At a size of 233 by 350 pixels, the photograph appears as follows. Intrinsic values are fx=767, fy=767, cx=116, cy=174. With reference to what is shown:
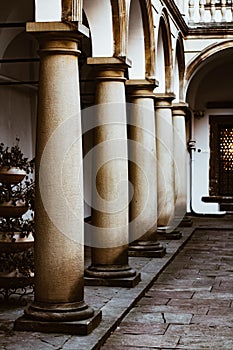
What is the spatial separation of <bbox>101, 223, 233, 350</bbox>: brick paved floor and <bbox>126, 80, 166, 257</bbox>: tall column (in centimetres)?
75

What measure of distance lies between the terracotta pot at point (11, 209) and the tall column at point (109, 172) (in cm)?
141

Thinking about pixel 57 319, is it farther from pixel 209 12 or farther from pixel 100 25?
pixel 209 12

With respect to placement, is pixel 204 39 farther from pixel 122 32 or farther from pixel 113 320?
pixel 113 320

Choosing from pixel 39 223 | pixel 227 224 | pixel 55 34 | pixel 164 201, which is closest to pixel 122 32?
pixel 55 34

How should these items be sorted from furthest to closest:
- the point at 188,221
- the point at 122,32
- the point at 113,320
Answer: the point at 188,221 < the point at 122,32 < the point at 113,320

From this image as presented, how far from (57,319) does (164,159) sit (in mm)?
8426

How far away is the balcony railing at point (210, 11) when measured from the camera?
19.3 metres

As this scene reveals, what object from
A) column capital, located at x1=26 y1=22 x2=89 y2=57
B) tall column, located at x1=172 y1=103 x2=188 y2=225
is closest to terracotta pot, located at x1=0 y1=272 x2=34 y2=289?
column capital, located at x1=26 y1=22 x2=89 y2=57

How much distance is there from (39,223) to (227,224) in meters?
12.8

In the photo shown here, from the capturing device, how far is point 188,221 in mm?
18406

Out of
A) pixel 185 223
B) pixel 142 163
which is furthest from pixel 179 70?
pixel 142 163

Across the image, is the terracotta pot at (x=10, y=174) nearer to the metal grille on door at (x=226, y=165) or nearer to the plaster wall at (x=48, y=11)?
the plaster wall at (x=48, y=11)

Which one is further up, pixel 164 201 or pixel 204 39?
pixel 204 39

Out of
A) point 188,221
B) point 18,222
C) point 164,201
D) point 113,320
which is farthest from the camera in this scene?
point 188,221
